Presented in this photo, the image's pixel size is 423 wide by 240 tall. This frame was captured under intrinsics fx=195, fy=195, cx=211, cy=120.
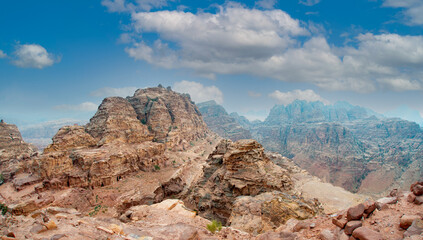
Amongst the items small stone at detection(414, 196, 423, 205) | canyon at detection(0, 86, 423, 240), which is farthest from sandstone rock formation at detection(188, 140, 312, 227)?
small stone at detection(414, 196, 423, 205)

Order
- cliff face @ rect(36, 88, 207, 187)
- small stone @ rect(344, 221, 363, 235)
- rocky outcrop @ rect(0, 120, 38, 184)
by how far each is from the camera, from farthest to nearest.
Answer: rocky outcrop @ rect(0, 120, 38, 184), cliff face @ rect(36, 88, 207, 187), small stone @ rect(344, 221, 363, 235)

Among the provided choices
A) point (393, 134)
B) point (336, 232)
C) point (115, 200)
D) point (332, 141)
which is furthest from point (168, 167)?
point (393, 134)

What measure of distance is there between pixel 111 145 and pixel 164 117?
2739cm

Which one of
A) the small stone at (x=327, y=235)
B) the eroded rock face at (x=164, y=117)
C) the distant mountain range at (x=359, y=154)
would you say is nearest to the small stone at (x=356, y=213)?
the small stone at (x=327, y=235)

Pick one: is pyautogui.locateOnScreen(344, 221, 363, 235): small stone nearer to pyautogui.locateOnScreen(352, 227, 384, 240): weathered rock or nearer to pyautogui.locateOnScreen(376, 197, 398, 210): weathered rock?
pyautogui.locateOnScreen(352, 227, 384, 240): weathered rock

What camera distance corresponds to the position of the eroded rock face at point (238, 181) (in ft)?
65.4

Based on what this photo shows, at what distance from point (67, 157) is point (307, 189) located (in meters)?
43.2

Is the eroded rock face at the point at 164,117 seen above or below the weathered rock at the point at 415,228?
above

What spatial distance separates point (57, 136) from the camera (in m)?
38.0

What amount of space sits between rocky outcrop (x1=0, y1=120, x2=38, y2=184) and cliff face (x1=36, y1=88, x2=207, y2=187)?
13643mm

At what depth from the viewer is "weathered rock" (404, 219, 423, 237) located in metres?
5.04

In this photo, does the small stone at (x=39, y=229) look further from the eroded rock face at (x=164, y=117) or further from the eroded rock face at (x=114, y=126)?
the eroded rock face at (x=164, y=117)

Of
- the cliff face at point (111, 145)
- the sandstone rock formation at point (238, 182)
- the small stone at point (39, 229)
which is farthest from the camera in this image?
the cliff face at point (111, 145)

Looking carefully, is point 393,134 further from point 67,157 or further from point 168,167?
point 67,157
